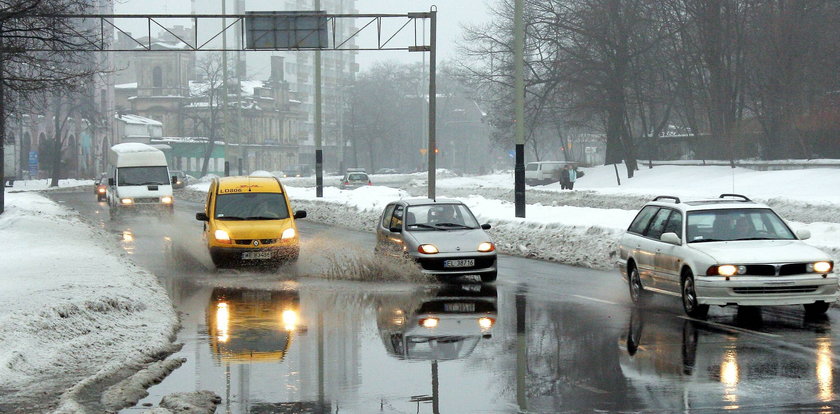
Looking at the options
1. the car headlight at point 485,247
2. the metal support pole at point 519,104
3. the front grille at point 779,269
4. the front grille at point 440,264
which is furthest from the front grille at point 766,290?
the metal support pole at point 519,104

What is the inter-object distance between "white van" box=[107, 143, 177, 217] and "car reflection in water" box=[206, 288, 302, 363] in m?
25.0

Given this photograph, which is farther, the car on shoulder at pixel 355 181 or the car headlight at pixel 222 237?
the car on shoulder at pixel 355 181

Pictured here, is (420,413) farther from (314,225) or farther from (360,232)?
(314,225)

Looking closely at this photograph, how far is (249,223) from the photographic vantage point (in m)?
22.4

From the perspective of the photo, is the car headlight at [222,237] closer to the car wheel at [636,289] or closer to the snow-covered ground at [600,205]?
the snow-covered ground at [600,205]

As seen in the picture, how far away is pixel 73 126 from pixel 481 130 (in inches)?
2520

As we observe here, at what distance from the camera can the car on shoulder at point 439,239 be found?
1875 centimetres

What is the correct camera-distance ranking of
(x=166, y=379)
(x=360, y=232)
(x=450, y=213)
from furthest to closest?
(x=360, y=232) → (x=450, y=213) → (x=166, y=379)

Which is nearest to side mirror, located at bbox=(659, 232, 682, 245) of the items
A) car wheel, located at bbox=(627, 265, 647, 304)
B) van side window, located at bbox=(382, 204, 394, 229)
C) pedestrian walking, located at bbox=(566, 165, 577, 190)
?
car wheel, located at bbox=(627, 265, 647, 304)

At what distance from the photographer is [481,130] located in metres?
156

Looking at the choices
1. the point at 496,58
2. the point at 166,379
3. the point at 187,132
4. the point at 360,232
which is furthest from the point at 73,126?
the point at 166,379

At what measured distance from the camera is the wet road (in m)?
8.99

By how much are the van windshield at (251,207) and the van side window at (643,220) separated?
8.47m

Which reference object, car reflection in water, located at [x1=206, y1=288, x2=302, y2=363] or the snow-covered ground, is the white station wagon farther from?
the snow-covered ground
